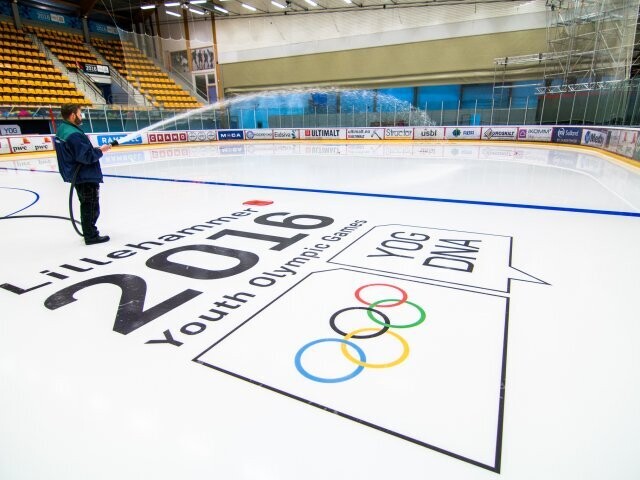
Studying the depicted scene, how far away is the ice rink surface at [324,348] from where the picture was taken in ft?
4.89

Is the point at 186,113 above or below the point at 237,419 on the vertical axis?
above

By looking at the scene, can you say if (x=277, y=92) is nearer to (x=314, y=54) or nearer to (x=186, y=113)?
(x=314, y=54)

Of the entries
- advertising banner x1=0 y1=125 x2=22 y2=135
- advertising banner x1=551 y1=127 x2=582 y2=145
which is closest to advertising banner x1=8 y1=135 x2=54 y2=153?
advertising banner x1=0 y1=125 x2=22 y2=135

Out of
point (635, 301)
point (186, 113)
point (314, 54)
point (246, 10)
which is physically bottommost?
point (635, 301)

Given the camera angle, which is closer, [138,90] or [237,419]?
[237,419]

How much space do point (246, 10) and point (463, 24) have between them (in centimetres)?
1283

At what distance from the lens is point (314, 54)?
75.8 ft

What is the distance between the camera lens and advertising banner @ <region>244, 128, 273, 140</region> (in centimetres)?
2211

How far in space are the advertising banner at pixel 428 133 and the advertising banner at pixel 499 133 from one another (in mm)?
1927

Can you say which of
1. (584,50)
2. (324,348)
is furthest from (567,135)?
(324,348)

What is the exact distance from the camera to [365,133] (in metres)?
20.4

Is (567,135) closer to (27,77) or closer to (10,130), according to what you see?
(10,130)

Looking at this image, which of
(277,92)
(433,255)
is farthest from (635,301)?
(277,92)

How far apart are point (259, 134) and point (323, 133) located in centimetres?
380
